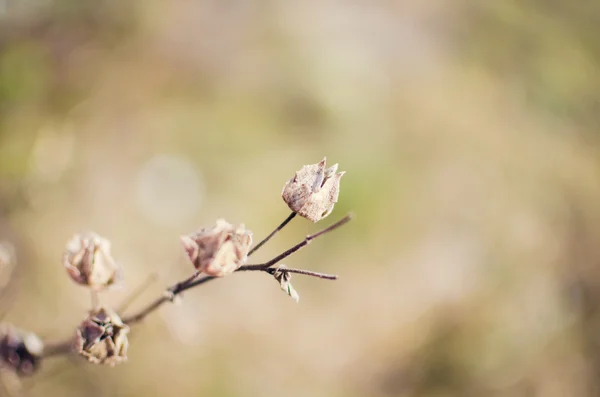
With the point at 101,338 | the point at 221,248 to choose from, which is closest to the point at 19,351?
the point at 101,338

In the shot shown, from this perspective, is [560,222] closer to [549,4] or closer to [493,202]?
[493,202]

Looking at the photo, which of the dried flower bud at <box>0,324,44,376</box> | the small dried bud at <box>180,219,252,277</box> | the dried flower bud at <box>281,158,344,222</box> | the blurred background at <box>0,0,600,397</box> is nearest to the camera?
the small dried bud at <box>180,219,252,277</box>

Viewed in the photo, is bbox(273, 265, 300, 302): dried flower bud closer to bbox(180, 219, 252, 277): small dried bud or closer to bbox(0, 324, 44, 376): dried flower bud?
bbox(180, 219, 252, 277): small dried bud

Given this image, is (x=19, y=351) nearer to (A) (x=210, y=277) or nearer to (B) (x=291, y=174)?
(A) (x=210, y=277)

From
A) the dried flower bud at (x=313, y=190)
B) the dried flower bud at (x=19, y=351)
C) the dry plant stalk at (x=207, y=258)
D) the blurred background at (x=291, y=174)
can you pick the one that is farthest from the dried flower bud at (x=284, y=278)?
the blurred background at (x=291, y=174)

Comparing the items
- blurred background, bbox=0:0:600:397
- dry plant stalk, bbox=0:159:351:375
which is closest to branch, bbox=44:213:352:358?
dry plant stalk, bbox=0:159:351:375

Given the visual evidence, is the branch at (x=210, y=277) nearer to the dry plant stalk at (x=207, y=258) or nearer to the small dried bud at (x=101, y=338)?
the dry plant stalk at (x=207, y=258)

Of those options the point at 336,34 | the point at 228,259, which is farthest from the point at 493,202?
the point at 228,259
